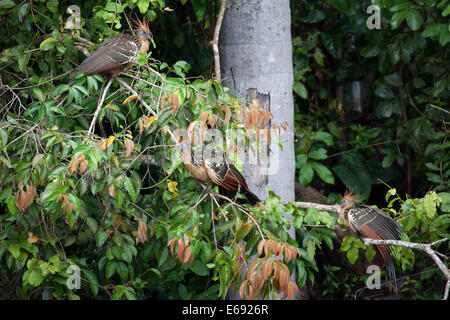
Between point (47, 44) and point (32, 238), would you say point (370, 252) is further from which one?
point (47, 44)

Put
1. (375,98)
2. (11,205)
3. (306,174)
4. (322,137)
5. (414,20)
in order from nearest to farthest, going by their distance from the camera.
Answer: (11,205) → (414,20) → (306,174) → (322,137) → (375,98)

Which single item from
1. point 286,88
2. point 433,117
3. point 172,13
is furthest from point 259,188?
point 433,117

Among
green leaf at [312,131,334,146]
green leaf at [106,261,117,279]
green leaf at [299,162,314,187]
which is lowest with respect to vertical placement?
green leaf at [106,261,117,279]

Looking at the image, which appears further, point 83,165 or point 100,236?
point 100,236

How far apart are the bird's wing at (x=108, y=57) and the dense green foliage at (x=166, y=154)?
52 mm

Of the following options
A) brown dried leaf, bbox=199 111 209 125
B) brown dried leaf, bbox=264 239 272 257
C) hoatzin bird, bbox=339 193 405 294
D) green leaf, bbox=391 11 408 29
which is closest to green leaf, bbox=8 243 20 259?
brown dried leaf, bbox=199 111 209 125

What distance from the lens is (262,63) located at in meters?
3.04

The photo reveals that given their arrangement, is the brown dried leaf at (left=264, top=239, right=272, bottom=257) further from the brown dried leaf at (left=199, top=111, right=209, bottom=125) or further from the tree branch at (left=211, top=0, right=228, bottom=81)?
the tree branch at (left=211, top=0, right=228, bottom=81)

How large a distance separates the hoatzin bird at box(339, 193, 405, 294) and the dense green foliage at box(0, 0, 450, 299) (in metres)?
0.07

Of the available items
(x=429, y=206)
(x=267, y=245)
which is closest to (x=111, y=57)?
(x=267, y=245)

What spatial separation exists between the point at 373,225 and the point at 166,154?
37.7 inches

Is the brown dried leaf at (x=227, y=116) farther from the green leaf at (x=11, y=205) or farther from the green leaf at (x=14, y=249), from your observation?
the green leaf at (x=14, y=249)

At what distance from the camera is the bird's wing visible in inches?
96.5

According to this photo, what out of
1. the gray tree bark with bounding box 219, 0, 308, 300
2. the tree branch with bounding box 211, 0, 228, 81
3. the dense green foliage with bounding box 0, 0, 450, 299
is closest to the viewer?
the dense green foliage with bounding box 0, 0, 450, 299
